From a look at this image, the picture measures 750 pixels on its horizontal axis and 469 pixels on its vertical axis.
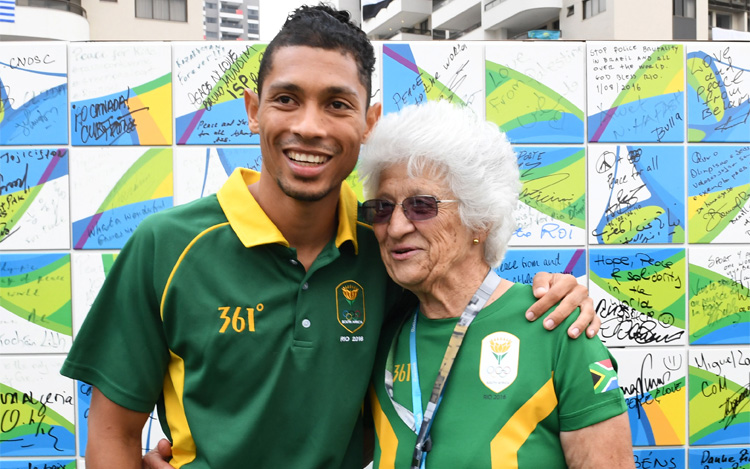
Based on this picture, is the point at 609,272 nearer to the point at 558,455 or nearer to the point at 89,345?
the point at 558,455

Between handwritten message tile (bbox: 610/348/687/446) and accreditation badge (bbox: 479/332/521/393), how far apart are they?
2314mm

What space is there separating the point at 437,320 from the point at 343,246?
1.16 ft

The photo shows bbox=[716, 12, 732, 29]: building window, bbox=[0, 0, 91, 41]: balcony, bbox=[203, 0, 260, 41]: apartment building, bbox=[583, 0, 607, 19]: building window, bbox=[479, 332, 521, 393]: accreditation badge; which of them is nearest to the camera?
bbox=[479, 332, 521, 393]: accreditation badge

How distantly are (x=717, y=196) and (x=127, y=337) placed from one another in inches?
134

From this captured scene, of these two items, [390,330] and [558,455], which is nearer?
[558,455]

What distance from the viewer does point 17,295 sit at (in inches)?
137

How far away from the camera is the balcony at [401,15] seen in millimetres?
35406

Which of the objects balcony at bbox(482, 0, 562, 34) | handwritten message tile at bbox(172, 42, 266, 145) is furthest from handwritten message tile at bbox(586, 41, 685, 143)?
balcony at bbox(482, 0, 562, 34)

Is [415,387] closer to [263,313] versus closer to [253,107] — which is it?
[263,313]

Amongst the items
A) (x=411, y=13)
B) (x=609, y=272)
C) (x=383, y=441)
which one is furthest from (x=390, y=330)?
(x=411, y=13)

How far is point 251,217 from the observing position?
1.70 m

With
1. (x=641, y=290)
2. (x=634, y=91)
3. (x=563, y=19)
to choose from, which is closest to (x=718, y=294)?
(x=641, y=290)

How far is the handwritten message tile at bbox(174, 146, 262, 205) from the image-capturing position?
139 inches

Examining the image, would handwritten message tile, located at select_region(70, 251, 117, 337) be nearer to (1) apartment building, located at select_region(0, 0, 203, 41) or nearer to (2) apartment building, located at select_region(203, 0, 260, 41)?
(1) apartment building, located at select_region(0, 0, 203, 41)
